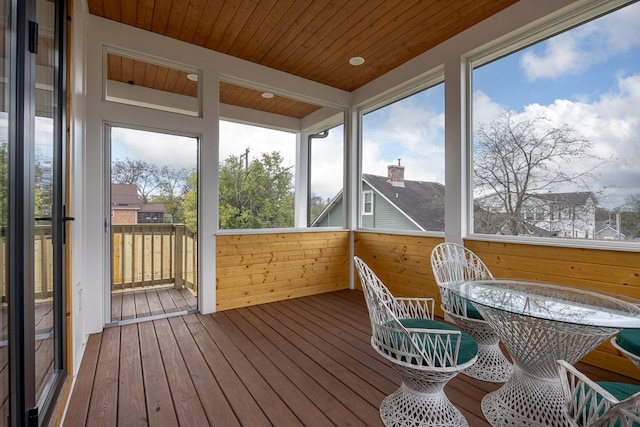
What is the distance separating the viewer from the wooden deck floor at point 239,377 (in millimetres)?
1785

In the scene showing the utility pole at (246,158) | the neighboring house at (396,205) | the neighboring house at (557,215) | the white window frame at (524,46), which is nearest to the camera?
the white window frame at (524,46)

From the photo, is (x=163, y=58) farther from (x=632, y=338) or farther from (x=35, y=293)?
(x=632, y=338)

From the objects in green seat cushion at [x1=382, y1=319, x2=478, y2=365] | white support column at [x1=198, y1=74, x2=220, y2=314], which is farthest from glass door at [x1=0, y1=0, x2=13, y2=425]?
white support column at [x1=198, y1=74, x2=220, y2=314]

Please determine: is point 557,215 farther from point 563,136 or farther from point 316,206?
point 316,206

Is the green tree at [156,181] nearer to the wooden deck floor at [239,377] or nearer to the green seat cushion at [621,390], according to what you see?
the wooden deck floor at [239,377]

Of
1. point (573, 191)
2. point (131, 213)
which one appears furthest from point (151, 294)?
point (573, 191)

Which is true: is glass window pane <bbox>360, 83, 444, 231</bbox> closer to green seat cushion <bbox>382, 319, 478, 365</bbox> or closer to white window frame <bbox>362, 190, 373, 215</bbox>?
white window frame <bbox>362, 190, 373, 215</bbox>

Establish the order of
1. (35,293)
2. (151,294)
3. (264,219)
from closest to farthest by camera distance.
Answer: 1. (35,293)
2. (151,294)
3. (264,219)

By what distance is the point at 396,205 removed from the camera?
4.08 meters

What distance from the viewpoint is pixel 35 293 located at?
1.29 meters

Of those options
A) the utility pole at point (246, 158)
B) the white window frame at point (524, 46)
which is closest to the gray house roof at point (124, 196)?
the utility pole at point (246, 158)

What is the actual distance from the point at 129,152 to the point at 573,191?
409 cm

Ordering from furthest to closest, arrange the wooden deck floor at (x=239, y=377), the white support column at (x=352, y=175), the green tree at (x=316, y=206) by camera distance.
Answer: the white support column at (x=352, y=175)
the green tree at (x=316, y=206)
the wooden deck floor at (x=239, y=377)

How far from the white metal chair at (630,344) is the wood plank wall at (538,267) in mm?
663
